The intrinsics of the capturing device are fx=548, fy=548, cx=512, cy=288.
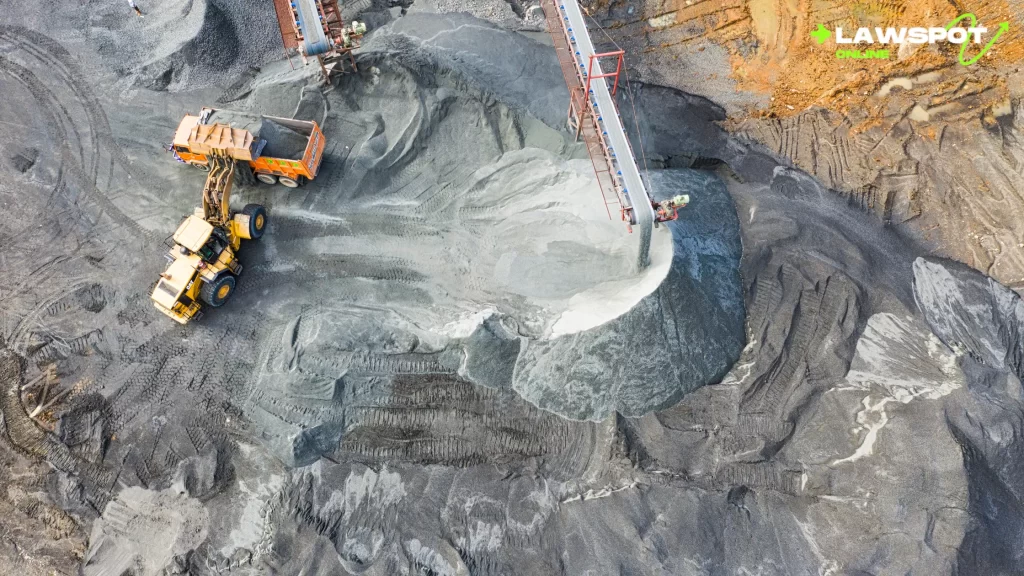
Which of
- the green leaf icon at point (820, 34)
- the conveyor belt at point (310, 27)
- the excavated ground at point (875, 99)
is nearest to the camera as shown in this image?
the conveyor belt at point (310, 27)

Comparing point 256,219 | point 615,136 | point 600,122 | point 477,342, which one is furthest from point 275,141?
point 615,136

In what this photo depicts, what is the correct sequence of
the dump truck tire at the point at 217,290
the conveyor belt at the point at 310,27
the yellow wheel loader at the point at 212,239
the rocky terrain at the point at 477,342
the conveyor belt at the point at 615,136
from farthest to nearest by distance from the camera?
the conveyor belt at the point at 310,27 → the dump truck tire at the point at 217,290 → the yellow wheel loader at the point at 212,239 → the conveyor belt at the point at 615,136 → the rocky terrain at the point at 477,342

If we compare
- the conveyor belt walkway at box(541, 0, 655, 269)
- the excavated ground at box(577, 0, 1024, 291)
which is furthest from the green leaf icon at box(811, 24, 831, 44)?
the conveyor belt walkway at box(541, 0, 655, 269)

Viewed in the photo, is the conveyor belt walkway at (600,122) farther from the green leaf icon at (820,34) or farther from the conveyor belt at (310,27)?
the green leaf icon at (820,34)

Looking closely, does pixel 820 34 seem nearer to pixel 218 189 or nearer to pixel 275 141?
pixel 275 141

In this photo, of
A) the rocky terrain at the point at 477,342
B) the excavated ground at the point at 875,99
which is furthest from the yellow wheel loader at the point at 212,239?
the excavated ground at the point at 875,99
